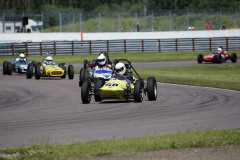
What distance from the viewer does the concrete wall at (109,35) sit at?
147 ft

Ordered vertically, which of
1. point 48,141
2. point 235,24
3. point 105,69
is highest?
point 235,24

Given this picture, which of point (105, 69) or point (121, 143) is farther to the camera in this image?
point (105, 69)

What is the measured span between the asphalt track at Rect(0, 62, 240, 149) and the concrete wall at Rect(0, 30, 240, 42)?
26992 millimetres

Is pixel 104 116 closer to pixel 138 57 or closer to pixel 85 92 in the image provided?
pixel 85 92

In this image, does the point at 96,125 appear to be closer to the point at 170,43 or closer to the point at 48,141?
the point at 48,141

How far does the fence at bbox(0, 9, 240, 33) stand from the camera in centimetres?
4759

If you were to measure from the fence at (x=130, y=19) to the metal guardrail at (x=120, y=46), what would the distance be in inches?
133

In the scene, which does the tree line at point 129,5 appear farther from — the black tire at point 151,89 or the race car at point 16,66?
the black tire at point 151,89

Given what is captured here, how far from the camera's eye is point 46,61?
25.5 metres

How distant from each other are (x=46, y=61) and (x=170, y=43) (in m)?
23.3

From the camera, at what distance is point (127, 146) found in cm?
838

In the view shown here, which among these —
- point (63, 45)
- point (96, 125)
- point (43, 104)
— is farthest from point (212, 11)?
point (96, 125)

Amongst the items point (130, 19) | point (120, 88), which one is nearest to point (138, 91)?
point (120, 88)

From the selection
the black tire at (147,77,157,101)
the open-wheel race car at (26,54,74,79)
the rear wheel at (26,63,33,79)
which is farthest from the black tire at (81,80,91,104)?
the rear wheel at (26,63,33,79)
